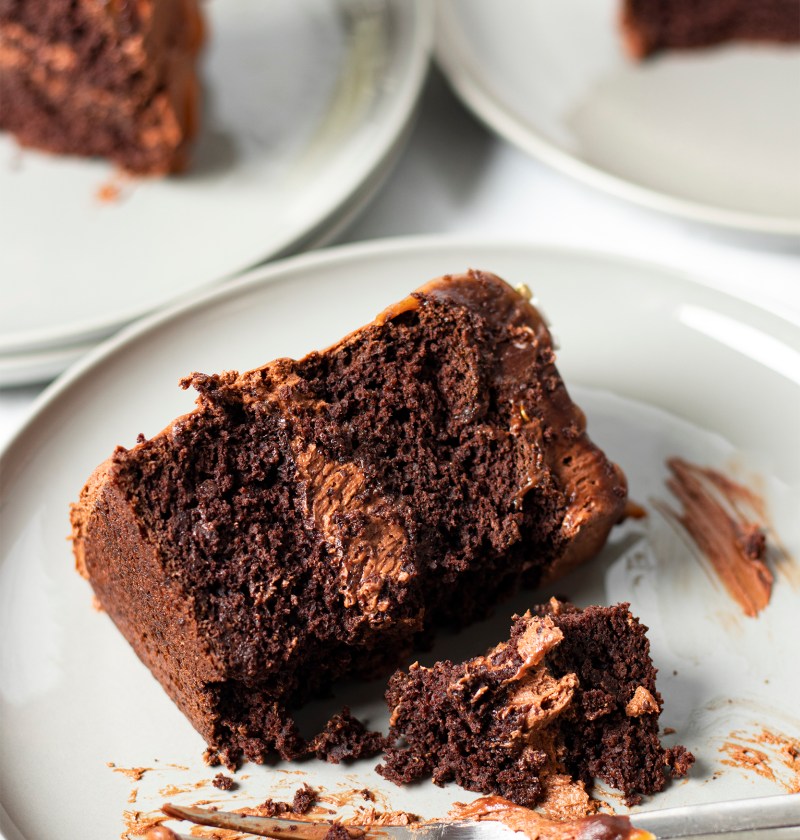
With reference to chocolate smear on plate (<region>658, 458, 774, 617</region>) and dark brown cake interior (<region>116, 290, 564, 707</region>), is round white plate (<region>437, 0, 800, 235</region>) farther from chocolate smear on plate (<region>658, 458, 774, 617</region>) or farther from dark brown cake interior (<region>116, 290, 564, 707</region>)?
dark brown cake interior (<region>116, 290, 564, 707</region>)

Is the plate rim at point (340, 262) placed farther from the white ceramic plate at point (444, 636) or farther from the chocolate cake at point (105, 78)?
the chocolate cake at point (105, 78)

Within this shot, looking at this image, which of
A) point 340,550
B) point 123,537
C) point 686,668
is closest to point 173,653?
point 123,537

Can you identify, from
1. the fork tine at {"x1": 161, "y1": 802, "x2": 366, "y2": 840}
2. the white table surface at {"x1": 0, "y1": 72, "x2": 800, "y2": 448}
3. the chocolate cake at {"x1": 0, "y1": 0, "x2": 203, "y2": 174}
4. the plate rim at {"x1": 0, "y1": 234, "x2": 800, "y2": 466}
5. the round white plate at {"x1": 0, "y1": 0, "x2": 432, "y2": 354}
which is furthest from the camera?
the chocolate cake at {"x1": 0, "y1": 0, "x2": 203, "y2": 174}

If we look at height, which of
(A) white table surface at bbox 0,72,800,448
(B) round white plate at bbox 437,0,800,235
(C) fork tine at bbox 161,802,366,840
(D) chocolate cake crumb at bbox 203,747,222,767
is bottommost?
(D) chocolate cake crumb at bbox 203,747,222,767

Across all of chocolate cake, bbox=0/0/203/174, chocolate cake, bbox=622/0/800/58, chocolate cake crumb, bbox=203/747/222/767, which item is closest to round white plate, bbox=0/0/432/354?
chocolate cake, bbox=0/0/203/174

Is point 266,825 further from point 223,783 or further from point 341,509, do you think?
point 341,509

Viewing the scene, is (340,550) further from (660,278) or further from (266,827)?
(660,278)
